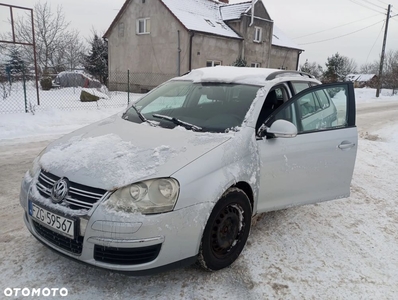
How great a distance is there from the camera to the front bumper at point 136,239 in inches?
86.4

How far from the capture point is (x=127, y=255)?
7.38 feet

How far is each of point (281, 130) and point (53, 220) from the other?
198cm

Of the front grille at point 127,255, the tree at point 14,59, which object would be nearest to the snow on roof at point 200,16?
the tree at point 14,59

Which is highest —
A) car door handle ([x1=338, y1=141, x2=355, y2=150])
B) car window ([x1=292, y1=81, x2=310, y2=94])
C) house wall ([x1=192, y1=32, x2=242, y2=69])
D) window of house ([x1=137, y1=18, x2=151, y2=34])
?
window of house ([x1=137, y1=18, x2=151, y2=34])

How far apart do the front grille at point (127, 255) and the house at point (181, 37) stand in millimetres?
19569

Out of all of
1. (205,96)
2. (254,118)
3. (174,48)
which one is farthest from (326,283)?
(174,48)

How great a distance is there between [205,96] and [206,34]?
19.1m

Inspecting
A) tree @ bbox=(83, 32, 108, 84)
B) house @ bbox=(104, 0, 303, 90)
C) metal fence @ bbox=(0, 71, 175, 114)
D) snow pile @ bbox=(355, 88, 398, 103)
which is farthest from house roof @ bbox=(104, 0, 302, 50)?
snow pile @ bbox=(355, 88, 398, 103)

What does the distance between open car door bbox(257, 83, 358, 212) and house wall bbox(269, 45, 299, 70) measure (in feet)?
80.5

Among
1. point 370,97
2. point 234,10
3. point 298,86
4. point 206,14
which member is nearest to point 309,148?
point 298,86

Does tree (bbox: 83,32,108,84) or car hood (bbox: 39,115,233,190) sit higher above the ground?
tree (bbox: 83,32,108,84)

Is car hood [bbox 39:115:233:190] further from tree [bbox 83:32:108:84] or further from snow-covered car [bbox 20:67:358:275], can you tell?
tree [bbox 83:32:108:84]

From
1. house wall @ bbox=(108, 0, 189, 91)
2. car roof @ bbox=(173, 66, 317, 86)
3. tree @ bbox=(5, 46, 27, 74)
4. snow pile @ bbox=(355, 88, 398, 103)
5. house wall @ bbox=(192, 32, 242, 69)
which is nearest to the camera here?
car roof @ bbox=(173, 66, 317, 86)

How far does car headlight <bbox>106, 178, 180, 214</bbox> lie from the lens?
2.23 metres
